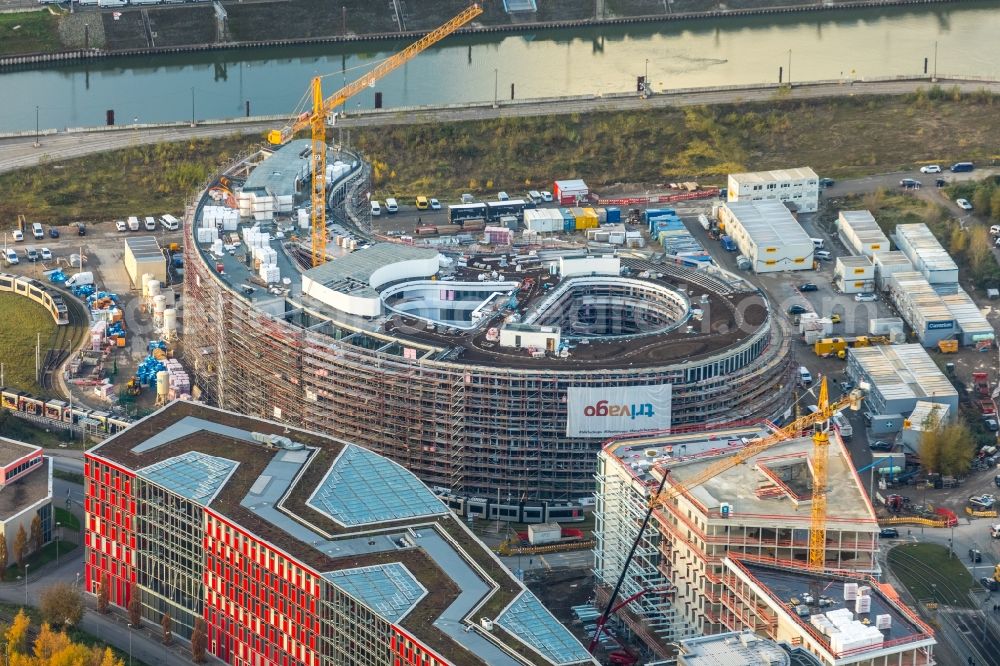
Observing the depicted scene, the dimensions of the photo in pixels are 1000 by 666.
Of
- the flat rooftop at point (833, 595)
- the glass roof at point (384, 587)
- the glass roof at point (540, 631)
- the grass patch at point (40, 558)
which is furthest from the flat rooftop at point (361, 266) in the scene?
the flat rooftop at point (833, 595)

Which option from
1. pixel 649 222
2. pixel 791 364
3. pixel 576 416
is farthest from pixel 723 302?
pixel 649 222

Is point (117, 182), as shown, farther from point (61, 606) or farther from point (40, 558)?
point (61, 606)

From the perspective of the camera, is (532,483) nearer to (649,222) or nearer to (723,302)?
(723,302)

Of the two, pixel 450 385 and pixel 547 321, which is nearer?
pixel 450 385

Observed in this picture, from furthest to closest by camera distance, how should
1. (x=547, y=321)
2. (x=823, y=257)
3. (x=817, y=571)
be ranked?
1. (x=823, y=257)
2. (x=547, y=321)
3. (x=817, y=571)

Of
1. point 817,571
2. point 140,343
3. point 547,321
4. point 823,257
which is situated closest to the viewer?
point 817,571

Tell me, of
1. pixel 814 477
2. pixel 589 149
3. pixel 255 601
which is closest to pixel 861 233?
pixel 589 149

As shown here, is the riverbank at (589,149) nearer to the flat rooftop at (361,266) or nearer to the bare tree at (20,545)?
the flat rooftop at (361,266)
